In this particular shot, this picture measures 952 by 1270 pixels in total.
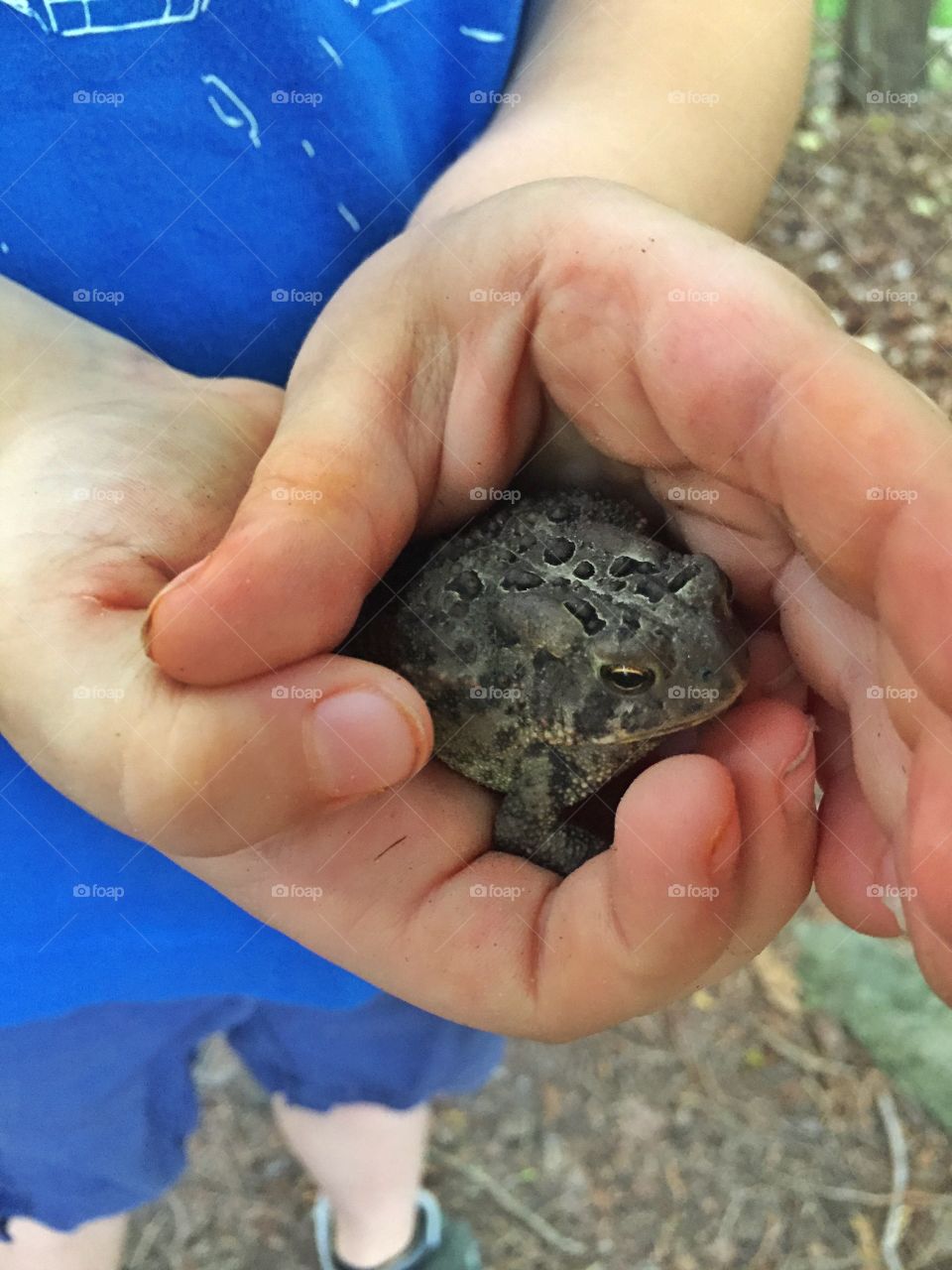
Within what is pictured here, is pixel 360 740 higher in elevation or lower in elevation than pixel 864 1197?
higher

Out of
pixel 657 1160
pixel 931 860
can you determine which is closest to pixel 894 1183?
pixel 657 1160

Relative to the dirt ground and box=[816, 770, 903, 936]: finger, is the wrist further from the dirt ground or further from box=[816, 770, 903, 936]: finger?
the dirt ground

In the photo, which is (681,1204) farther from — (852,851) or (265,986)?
(852,851)

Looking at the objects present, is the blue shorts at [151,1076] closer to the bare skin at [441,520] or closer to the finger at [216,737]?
the bare skin at [441,520]

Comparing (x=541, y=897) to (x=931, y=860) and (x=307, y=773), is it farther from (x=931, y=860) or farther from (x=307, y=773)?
(x=931, y=860)

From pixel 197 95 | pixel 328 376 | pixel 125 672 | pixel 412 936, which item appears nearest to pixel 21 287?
pixel 197 95

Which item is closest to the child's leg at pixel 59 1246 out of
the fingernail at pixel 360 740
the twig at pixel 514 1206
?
the twig at pixel 514 1206

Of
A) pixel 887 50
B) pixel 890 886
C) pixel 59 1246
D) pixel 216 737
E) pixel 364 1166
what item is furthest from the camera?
pixel 887 50
